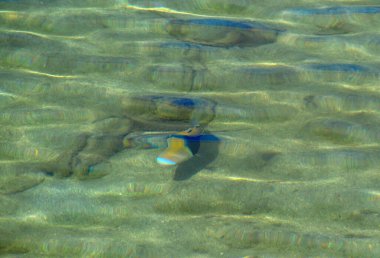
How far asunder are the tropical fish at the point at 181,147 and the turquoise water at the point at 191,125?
0.15ft

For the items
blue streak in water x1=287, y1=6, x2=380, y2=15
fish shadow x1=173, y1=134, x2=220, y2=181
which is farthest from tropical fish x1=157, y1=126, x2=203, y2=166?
blue streak in water x1=287, y1=6, x2=380, y2=15

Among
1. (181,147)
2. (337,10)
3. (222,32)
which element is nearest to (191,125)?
(181,147)

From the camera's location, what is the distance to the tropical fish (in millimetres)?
3215

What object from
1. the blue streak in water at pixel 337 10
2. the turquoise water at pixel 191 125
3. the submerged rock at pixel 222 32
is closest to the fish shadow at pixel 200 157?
the turquoise water at pixel 191 125

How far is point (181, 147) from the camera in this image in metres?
3.29

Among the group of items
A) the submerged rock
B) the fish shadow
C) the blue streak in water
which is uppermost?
the blue streak in water

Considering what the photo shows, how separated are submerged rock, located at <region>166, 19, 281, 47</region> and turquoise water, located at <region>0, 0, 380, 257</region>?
0.05 ft

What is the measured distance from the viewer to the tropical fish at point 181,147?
10.5 feet

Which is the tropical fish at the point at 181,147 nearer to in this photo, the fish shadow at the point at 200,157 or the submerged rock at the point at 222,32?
the fish shadow at the point at 200,157

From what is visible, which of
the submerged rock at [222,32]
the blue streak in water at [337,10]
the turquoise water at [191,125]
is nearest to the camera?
the turquoise water at [191,125]

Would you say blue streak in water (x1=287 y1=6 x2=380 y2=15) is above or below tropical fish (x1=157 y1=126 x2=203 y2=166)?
above

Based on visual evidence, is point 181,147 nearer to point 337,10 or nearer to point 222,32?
point 222,32

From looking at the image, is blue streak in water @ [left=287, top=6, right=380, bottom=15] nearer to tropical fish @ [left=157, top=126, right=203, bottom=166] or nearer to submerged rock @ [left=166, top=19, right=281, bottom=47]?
submerged rock @ [left=166, top=19, right=281, bottom=47]

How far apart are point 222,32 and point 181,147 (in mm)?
1684
